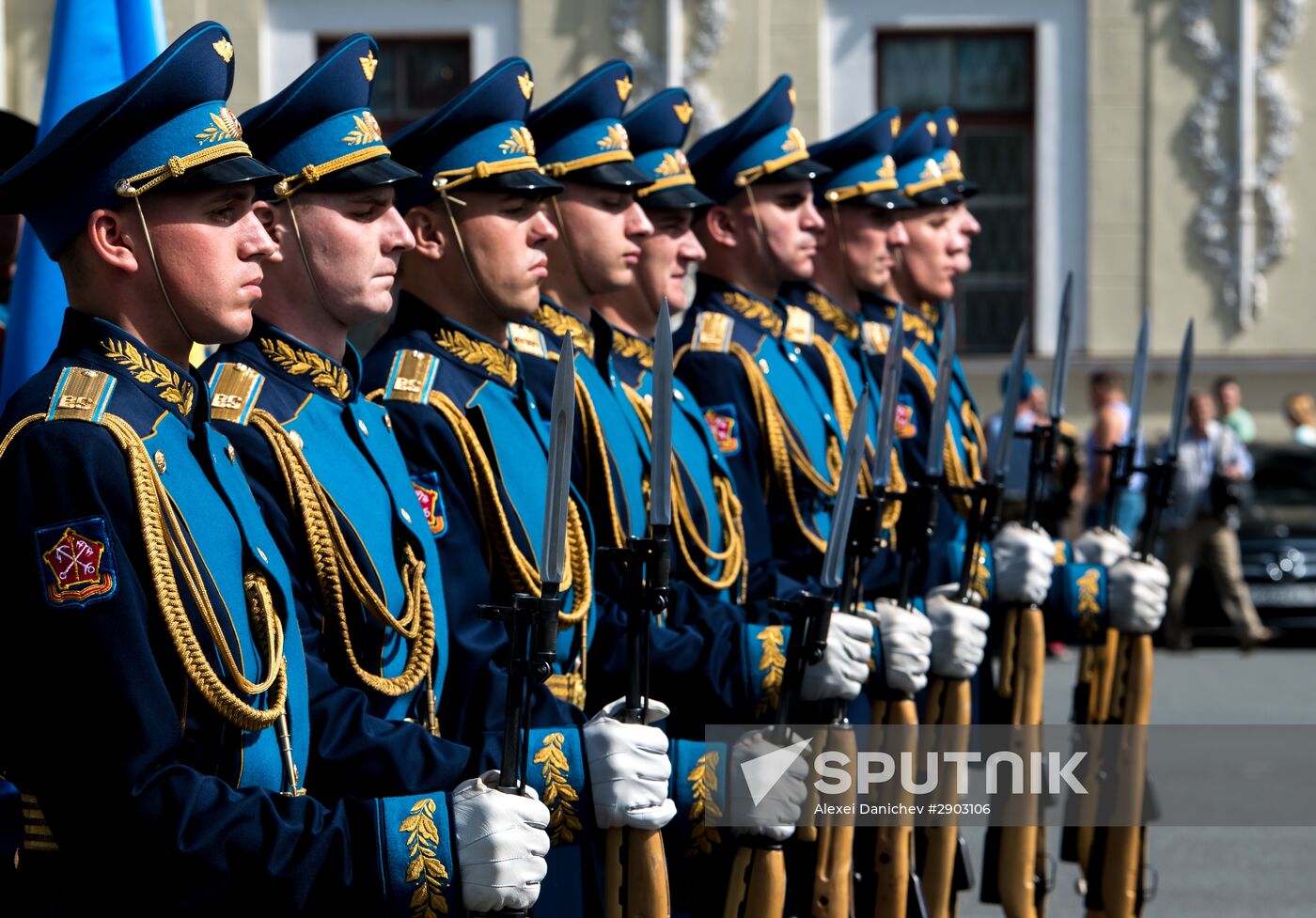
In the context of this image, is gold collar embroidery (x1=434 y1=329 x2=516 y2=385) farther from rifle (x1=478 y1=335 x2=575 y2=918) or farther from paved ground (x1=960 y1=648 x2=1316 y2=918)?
paved ground (x1=960 y1=648 x2=1316 y2=918)

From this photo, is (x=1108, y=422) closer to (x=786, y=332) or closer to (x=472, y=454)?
(x=786, y=332)

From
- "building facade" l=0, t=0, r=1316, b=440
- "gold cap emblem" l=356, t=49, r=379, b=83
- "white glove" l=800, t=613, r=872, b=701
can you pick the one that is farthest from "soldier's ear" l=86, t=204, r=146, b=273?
"building facade" l=0, t=0, r=1316, b=440

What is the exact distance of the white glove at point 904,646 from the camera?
4.82 metres

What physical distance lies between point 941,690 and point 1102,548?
1.10 metres

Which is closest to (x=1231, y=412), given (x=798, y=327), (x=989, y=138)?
(x=989, y=138)

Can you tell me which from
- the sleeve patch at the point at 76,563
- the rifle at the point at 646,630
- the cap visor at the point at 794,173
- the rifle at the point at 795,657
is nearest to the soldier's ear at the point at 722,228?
the cap visor at the point at 794,173

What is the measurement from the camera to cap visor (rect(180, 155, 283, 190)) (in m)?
3.00

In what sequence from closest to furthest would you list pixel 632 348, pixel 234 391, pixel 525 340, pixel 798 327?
pixel 234 391
pixel 525 340
pixel 632 348
pixel 798 327

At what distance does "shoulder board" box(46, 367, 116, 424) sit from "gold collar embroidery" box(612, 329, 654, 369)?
82.3 inches

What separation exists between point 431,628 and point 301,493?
0.98 feet

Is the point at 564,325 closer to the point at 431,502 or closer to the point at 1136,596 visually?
the point at 431,502

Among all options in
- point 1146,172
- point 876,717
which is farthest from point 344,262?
point 1146,172

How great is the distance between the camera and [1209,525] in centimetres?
1302

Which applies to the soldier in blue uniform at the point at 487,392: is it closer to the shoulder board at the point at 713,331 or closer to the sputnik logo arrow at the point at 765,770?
the sputnik logo arrow at the point at 765,770
